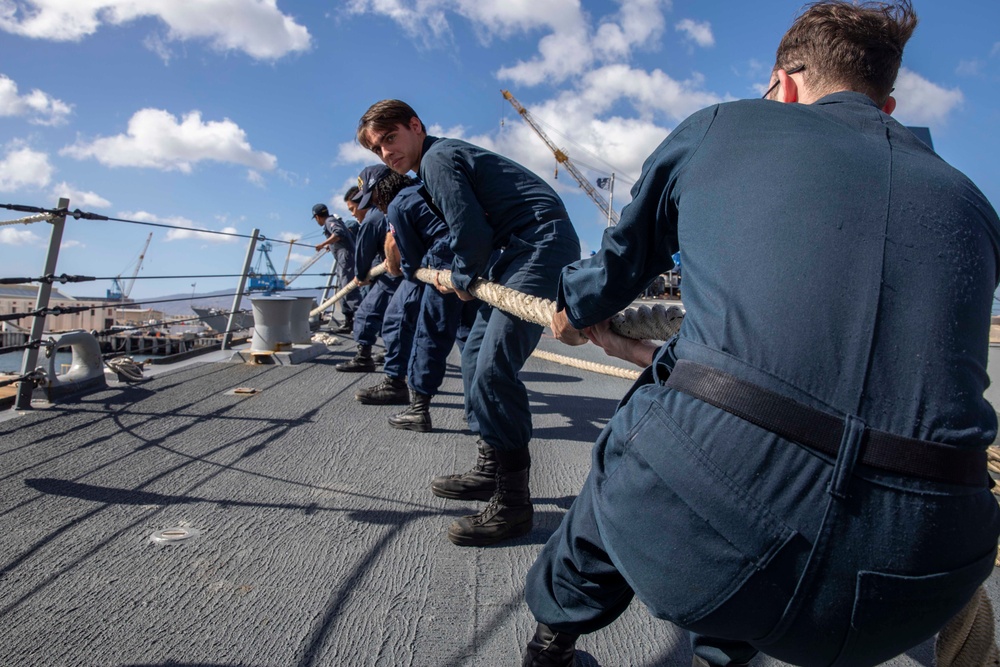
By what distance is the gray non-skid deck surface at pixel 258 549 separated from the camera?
1571mm

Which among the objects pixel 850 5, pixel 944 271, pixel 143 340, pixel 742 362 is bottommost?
pixel 143 340

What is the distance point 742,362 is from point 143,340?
4312cm

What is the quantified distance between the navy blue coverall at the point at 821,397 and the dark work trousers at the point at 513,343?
4.57 feet

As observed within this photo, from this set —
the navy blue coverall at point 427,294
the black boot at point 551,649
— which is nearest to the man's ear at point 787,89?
the black boot at point 551,649

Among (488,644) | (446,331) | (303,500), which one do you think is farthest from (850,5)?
(446,331)

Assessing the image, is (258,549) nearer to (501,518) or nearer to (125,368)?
(501,518)

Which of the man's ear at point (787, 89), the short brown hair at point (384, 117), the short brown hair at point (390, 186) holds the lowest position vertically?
the man's ear at point (787, 89)

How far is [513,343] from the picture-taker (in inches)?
94.5

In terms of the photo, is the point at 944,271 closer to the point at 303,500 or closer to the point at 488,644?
the point at 488,644

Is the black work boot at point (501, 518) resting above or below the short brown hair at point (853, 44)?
below

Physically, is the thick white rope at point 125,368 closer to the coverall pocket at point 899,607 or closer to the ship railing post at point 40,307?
the ship railing post at point 40,307

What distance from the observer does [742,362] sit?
2.91 ft

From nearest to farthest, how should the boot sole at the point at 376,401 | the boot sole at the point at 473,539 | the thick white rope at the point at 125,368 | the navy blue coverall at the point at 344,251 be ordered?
the boot sole at the point at 473,539 < the boot sole at the point at 376,401 < the thick white rope at the point at 125,368 < the navy blue coverall at the point at 344,251

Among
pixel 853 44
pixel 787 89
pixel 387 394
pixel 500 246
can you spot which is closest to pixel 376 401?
pixel 387 394
